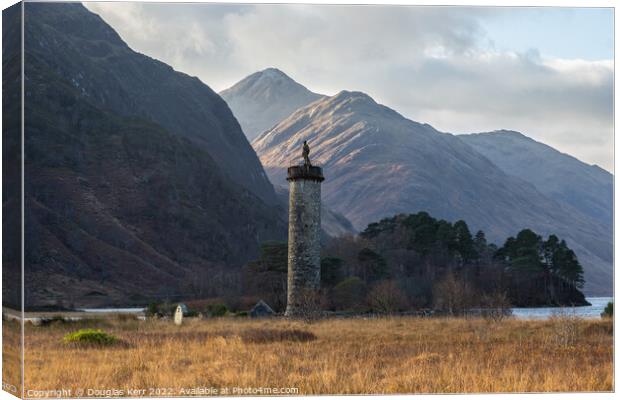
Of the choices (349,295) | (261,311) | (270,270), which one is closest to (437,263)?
(270,270)

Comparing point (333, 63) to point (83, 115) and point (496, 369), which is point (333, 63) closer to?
point (496, 369)

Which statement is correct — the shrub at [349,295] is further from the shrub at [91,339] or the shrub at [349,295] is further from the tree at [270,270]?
the shrub at [91,339]

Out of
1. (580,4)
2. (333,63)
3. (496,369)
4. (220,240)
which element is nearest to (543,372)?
(496,369)

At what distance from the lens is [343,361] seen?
20.0 meters

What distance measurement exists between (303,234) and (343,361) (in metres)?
24.8

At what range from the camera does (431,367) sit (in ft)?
60.6

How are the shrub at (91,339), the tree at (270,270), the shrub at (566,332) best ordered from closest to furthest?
the shrub at (91,339)
the shrub at (566,332)
the tree at (270,270)

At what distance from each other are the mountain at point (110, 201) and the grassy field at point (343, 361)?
8002 cm

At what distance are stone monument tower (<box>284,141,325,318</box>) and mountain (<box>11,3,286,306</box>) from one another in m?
63.8

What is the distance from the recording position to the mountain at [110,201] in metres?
126

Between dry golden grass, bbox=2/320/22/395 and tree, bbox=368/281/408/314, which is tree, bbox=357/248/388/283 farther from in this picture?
dry golden grass, bbox=2/320/22/395

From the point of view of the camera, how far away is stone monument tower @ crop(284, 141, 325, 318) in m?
44.3

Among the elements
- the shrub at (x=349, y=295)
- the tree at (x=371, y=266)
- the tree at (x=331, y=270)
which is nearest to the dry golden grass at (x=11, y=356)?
the shrub at (x=349, y=295)

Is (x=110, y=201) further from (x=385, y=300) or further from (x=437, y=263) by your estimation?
(x=385, y=300)
